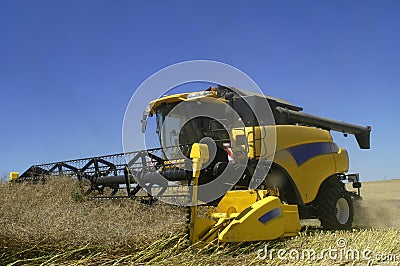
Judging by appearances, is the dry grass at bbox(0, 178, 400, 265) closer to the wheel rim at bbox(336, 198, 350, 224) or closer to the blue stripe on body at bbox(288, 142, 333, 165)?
the wheel rim at bbox(336, 198, 350, 224)

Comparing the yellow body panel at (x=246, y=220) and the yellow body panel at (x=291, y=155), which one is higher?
the yellow body panel at (x=291, y=155)

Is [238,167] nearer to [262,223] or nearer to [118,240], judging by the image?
[262,223]

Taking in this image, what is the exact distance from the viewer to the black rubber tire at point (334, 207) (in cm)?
637

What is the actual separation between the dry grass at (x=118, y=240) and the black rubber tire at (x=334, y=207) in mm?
671

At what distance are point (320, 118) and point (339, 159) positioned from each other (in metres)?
0.76

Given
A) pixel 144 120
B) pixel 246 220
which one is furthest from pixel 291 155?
pixel 144 120

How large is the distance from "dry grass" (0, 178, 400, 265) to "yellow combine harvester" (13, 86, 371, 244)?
0.22 m

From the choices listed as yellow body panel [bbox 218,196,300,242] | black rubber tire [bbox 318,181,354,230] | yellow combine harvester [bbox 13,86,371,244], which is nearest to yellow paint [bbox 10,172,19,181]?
yellow combine harvester [bbox 13,86,371,244]

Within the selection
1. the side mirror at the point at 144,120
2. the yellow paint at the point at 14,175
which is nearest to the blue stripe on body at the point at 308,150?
the side mirror at the point at 144,120

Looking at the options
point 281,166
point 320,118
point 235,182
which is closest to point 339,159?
point 320,118

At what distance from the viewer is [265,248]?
454 centimetres

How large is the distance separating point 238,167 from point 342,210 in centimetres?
243

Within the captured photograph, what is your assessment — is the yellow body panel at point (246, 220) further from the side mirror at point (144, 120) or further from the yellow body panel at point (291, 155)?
the side mirror at point (144, 120)

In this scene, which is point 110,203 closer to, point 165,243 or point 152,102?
point 152,102
